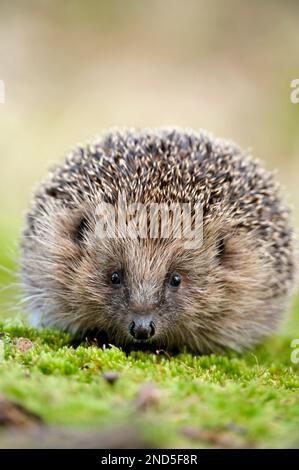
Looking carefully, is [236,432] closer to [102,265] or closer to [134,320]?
[134,320]

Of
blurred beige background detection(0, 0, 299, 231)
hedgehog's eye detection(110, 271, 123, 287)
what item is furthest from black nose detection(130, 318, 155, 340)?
blurred beige background detection(0, 0, 299, 231)

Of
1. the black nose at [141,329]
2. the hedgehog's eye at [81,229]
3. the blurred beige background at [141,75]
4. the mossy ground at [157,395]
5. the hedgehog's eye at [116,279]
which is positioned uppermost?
the blurred beige background at [141,75]

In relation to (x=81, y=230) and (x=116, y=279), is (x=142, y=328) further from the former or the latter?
(x=81, y=230)

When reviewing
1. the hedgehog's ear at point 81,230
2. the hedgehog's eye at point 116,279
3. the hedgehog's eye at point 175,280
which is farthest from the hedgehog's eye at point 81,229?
the hedgehog's eye at point 175,280

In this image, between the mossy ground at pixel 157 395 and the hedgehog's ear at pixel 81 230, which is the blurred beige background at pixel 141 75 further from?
the mossy ground at pixel 157 395

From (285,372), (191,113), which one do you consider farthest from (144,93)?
(285,372)

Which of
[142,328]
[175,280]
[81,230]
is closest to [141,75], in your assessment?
[81,230]
